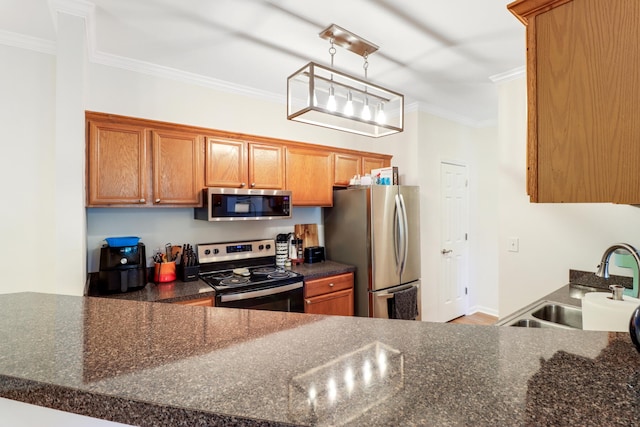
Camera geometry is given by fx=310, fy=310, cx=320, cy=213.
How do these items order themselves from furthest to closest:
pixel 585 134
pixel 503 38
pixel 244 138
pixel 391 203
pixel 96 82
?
pixel 391 203
pixel 244 138
pixel 96 82
pixel 503 38
pixel 585 134

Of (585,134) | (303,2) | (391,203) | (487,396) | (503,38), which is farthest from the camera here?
(391,203)

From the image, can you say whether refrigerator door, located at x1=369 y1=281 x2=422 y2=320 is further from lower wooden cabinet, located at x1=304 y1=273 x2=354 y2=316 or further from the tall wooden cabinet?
the tall wooden cabinet

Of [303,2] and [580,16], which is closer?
[580,16]

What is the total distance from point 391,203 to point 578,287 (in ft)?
5.20

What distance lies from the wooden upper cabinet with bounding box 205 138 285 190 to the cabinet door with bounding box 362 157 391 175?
107 centimetres

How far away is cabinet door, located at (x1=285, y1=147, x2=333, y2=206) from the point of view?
307cm

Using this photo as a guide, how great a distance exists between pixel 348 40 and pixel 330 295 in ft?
6.97

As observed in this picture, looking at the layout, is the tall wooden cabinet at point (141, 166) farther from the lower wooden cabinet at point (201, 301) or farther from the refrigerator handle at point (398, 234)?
the refrigerator handle at point (398, 234)

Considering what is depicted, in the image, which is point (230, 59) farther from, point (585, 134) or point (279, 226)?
point (585, 134)

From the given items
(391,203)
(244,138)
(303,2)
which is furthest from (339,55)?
(391,203)

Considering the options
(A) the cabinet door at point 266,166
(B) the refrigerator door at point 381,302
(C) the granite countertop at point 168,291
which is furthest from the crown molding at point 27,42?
(B) the refrigerator door at point 381,302

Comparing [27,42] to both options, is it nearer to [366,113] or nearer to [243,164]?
[243,164]

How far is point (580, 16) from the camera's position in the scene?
842 millimetres

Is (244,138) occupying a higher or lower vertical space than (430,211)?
higher
